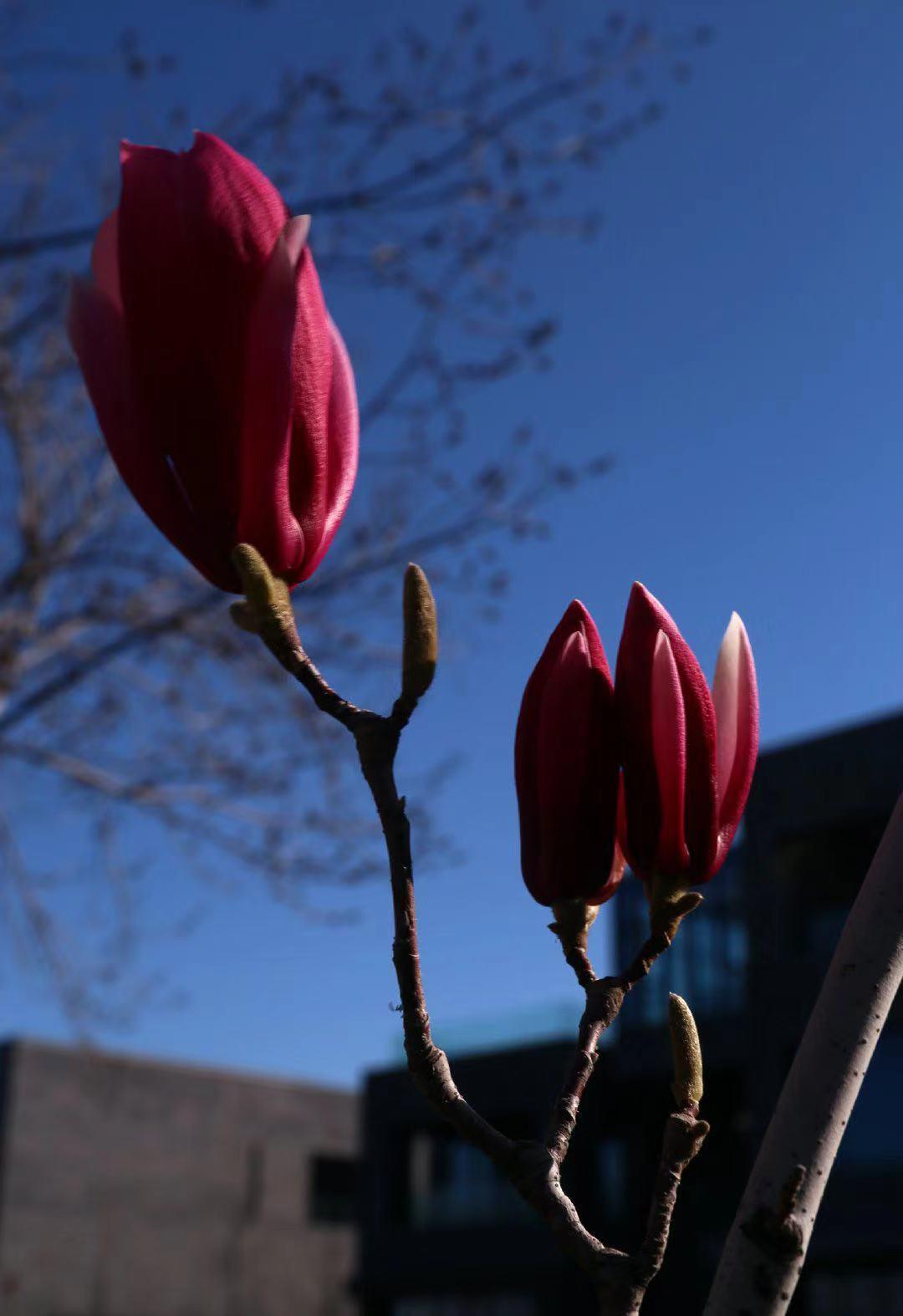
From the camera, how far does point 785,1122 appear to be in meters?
0.47

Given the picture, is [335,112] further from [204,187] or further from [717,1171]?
[717,1171]

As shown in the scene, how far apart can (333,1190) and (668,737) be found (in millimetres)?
31458

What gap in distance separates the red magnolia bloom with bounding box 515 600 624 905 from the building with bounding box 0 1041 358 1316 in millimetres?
25676

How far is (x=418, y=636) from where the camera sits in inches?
22.2

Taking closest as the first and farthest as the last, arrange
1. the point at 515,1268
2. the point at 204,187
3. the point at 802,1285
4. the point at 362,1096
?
the point at 204,187
the point at 802,1285
the point at 515,1268
the point at 362,1096

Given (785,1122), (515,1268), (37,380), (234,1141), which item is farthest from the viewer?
(234,1141)

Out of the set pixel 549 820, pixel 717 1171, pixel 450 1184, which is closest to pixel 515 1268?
pixel 450 1184

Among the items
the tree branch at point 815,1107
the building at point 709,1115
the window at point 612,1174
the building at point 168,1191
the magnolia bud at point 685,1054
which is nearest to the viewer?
the tree branch at point 815,1107

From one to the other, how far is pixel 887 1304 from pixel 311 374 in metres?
16.3

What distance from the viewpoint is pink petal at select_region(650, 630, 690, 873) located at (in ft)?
1.90

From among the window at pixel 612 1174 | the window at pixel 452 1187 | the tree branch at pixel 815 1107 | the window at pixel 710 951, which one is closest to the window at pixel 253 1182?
the window at pixel 452 1187

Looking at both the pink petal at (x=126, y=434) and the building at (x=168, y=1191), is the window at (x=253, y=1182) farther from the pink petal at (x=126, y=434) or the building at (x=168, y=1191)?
the pink petal at (x=126, y=434)

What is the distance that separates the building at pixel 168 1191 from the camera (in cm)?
2509

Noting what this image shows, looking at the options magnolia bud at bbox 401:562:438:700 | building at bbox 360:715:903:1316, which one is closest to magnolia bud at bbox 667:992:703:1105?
magnolia bud at bbox 401:562:438:700
